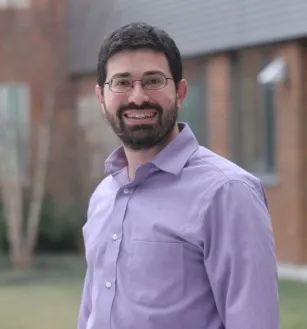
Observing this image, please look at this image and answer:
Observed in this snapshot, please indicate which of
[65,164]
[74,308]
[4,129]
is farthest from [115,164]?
[65,164]

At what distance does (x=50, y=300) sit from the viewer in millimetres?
10969

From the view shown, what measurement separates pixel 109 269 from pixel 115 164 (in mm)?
402

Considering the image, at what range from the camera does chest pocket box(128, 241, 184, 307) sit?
96.5 inches

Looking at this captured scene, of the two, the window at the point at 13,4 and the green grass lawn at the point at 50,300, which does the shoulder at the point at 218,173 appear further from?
the window at the point at 13,4

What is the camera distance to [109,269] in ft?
8.63

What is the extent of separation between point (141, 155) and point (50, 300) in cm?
852

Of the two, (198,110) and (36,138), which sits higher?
(198,110)

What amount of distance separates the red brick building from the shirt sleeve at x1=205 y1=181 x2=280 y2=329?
34.3 feet

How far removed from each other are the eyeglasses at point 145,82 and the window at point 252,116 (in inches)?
447

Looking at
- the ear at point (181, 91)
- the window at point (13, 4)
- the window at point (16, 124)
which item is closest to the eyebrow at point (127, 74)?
the ear at point (181, 91)

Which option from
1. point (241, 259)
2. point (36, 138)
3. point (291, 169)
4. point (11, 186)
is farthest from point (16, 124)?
point (241, 259)

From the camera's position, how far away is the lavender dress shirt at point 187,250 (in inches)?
92.7

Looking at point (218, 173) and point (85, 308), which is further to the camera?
point (85, 308)

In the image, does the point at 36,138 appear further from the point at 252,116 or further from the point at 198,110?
the point at 252,116
